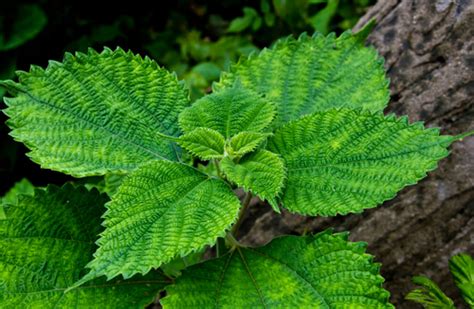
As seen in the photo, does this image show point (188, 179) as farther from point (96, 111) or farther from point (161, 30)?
point (161, 30)

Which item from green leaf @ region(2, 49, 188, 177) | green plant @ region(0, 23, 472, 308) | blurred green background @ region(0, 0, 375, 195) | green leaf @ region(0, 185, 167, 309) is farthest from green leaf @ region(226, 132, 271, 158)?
blurred green background @ region(0, 0, 375, 195)

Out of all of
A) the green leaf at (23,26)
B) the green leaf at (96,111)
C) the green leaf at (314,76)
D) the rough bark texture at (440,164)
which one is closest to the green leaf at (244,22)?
the green leaf at (23,26)

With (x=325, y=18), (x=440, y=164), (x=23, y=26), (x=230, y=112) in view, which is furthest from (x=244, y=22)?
(x=230, y=112)

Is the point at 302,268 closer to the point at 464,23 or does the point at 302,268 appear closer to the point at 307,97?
the point at 307,97

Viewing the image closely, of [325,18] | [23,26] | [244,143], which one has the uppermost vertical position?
[23,26]

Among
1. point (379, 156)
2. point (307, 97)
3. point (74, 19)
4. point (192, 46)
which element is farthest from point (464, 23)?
point (74, 19)

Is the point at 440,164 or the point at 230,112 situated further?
the point at 440,164
